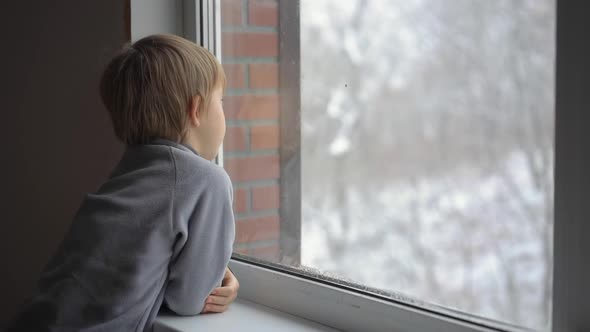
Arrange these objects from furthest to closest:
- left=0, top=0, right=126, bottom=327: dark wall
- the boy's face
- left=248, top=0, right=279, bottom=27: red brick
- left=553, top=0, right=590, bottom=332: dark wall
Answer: left=0, top=0, right=126, bottom=327: dark wall
left=248, top=0, right=279, bottom=27: red brick
the boy's face
left=553, top=0, right=590, bottom=332: dark wall

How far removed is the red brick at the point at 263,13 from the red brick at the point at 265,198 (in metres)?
0.39

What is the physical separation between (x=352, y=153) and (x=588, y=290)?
1.78 feet

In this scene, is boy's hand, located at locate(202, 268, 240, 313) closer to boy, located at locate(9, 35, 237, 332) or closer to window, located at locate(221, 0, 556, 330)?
boy, located at locate(9, 35, 237, 332)

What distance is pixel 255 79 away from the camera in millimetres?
1636

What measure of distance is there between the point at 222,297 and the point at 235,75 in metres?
0.57

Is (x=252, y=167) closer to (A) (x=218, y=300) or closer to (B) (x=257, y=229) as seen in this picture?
(B) (x=257, y=229)

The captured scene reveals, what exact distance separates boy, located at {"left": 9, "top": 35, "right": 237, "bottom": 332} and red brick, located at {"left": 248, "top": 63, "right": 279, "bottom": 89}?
22 cm

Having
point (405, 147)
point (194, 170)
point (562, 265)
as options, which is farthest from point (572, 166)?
point (194, 170)

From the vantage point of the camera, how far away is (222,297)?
141cm

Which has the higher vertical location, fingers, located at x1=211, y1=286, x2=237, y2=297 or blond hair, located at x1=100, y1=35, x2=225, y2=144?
blond hair, located at x1=100, y1=35, x2=225, y2=144

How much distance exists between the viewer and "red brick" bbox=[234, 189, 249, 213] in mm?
1662

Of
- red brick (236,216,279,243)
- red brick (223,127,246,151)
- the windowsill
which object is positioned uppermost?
red brick (223,127,246,151)

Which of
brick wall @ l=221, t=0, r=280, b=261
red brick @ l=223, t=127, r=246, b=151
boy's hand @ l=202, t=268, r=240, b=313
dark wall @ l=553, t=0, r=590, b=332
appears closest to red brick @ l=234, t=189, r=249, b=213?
brick wall @ l=221, t=0, r=280, b=261

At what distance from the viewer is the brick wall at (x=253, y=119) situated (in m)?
1.60
